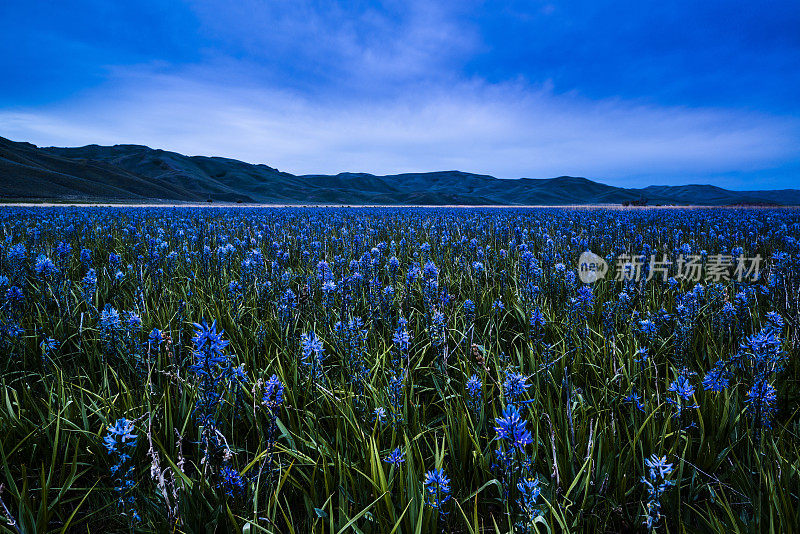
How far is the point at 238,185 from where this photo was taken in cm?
15412

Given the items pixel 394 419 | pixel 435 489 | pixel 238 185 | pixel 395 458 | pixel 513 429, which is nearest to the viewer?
pixel 513 429

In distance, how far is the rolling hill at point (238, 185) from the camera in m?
80.2

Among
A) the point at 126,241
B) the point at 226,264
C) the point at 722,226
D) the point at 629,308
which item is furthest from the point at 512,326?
the point at 722,226

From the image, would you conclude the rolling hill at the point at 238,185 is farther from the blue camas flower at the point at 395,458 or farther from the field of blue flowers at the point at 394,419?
the blue camas flower at the point at 395,458

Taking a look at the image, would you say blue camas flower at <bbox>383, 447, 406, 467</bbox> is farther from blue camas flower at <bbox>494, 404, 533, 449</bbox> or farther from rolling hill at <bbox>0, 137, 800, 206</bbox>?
rolling hill at <bbox>0, 137, 800, 206</bbox>

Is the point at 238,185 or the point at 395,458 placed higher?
the point at 238,185

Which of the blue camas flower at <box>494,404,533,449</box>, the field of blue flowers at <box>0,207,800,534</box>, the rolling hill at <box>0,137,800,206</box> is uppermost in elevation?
the rolling hill at <box>0,137,800,206</box>

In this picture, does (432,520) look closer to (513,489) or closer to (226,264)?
(513,489)

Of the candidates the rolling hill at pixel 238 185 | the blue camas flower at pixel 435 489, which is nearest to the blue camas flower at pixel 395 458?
the blue camas flower at pixel 435 489

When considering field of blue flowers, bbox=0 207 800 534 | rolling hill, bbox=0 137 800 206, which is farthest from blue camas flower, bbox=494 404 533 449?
rolling hill, bbox=0 137 800 206

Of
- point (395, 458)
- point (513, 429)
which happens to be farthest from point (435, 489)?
point (513, 429)

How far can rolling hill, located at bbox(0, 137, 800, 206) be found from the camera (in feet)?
263

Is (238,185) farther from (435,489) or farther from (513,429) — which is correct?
(513,429)

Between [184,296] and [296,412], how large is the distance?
2671 mm
